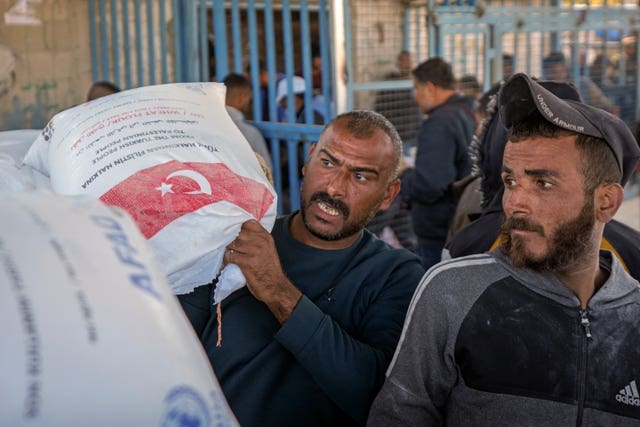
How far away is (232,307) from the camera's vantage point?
2092 millimetres

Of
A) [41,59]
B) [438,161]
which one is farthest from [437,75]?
[41,59]

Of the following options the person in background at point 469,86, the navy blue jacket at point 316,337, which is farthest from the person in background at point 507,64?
the navy blue jacket at point 316,337

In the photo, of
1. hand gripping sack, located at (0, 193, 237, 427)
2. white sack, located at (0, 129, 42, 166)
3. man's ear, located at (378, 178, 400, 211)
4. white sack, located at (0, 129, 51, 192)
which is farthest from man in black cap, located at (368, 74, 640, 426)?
white sack, located at (0, 129, 42, 166)

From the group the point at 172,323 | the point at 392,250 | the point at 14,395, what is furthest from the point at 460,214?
the point at 14,395

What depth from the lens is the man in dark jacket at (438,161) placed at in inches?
185

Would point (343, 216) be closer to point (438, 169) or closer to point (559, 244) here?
point (559, 244)

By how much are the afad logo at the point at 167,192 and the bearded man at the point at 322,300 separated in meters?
0.13

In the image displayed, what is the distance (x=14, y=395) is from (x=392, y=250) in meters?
1.47

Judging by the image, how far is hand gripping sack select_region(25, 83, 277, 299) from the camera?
70.7 inches

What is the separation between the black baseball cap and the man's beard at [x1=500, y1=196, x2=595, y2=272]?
15 cm

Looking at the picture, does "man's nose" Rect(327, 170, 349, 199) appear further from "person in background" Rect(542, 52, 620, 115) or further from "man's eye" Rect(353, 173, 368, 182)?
"person in background" Rect(542, 52, 620, 115)

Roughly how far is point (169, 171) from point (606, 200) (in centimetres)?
100

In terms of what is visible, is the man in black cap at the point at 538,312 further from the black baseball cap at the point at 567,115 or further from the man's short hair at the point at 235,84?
the man's short hair at the point at 235,84

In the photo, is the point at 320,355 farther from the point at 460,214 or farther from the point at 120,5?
the point at 120,5
